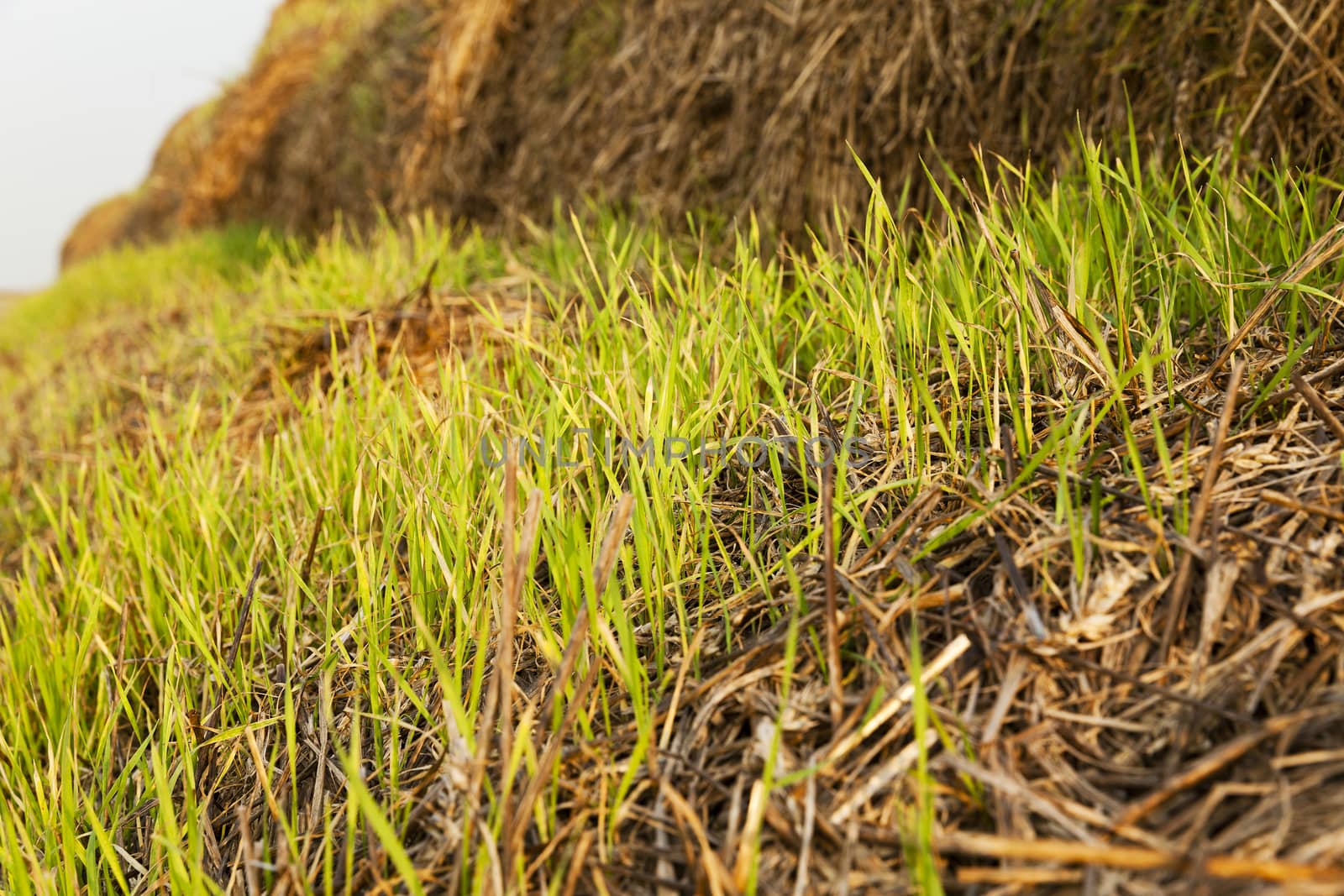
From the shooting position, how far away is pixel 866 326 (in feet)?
4.10

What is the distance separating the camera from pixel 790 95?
2.52 meters

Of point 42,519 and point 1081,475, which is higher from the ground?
point 42,519

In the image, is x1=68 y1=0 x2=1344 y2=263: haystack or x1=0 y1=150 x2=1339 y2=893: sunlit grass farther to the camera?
x1=68 y1=0 x2=1344 y2=263: haystack

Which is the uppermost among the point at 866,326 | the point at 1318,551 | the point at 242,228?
the point at 242,228

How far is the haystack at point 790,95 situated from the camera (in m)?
1.87

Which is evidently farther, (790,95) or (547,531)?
(790,95)

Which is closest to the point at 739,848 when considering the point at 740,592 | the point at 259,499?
the point at 740,592

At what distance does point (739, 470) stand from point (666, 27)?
241cm

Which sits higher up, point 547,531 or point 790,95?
point 790,95

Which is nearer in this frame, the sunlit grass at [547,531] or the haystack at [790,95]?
the sunlit grass at [547,531]

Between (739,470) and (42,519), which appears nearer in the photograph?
(739,470)

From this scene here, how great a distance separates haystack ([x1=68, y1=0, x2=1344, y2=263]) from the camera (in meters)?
1.87

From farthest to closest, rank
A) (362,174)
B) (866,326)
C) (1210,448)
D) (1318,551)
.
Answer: (362,174) < (866,326) < (1210,448) < (1318,551)

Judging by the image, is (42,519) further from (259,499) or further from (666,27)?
(666,27)
